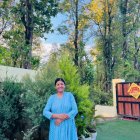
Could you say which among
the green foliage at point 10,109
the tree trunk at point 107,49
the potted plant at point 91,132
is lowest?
the potted plant at point 91,132

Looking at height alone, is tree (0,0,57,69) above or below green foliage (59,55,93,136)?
above

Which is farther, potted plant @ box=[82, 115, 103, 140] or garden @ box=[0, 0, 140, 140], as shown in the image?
potted plant @ box=[82, 115, 103, 140]

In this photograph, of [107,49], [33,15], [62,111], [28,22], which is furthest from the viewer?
[107,49]

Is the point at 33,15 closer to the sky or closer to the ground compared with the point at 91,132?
closer to the sky

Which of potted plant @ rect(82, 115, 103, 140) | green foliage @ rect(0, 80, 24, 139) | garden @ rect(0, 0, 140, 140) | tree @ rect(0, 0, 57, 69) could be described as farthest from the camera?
tree @ rect(0, 0, 57, 69)

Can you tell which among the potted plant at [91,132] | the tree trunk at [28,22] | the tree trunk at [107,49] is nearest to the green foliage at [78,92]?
the potted plant at [91,132]

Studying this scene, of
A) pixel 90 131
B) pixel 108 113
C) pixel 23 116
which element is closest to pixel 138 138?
pixel 90 131

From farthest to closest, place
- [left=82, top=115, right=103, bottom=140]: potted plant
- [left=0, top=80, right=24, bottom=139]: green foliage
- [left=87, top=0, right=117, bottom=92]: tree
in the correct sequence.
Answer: [left=87, top=0, right=117, bottom=92]: tree
[left=82, top=115, right=103, bottom=140]: potted plant
[left=0, top=80, right=24, bottom=139]: green foliage

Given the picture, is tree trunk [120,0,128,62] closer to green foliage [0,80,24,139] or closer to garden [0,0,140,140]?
garden [0,0,140,140]

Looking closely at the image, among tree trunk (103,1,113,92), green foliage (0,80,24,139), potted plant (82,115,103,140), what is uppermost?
tree trunk (103,1,113,92)

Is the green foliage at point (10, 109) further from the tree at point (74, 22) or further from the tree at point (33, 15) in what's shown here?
the tree at point (74, 22)

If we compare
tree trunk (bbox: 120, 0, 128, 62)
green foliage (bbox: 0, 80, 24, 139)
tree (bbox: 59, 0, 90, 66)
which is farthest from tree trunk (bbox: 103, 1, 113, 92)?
green foliage (bbox: 0, 80, 24, 139)

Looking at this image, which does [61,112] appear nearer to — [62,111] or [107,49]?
[62,111]

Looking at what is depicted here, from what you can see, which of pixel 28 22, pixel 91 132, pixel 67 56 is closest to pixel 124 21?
pixel 28 22
